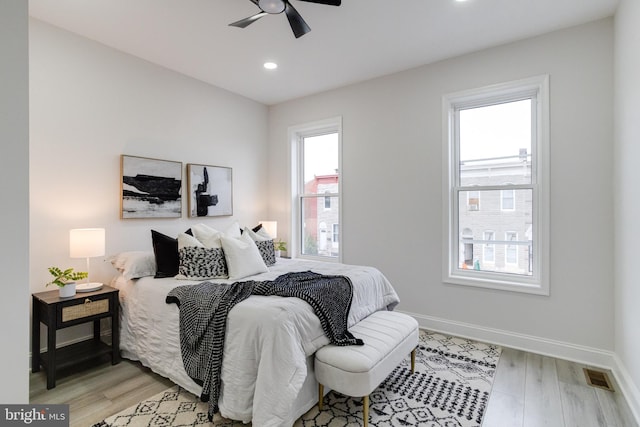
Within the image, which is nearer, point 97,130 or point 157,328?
point 157,328

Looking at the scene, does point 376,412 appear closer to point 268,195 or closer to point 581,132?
point 581,132

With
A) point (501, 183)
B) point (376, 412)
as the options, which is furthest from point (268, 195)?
point (376, 412)

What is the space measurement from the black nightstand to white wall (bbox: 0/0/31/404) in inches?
54.4

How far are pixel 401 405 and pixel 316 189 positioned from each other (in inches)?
119

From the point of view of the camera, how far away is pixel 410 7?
8.39ft

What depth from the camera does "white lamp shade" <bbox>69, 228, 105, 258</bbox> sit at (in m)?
2.61

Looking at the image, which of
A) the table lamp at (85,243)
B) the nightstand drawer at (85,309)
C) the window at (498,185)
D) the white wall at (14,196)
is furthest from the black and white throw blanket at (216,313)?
the window at (498,185)

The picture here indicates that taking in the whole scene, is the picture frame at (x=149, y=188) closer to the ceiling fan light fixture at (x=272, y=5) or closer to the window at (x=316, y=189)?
the window at (x=316, y=189)

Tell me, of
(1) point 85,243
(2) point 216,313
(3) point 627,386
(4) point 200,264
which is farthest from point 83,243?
(3) point 627,386

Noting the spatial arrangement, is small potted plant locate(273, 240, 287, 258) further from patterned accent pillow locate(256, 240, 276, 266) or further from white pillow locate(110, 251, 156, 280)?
white pillow locate(110, 251, 156, 280)

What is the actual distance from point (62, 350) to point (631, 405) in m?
4.26

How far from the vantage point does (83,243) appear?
262 cm

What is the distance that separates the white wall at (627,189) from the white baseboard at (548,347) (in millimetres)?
50

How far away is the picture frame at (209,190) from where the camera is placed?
3.82m
